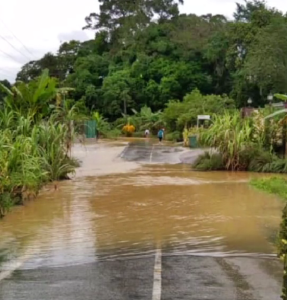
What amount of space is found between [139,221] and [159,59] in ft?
189

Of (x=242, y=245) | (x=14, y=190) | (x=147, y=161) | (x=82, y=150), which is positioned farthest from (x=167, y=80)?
(x=242, y=245)

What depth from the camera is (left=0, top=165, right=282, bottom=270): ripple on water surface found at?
8531 mm

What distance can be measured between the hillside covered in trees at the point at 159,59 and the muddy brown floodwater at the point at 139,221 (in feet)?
99.9

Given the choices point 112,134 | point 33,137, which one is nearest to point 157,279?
point 33,137

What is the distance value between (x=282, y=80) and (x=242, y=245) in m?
34.8

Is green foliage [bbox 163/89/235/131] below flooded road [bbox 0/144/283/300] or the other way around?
the other way around

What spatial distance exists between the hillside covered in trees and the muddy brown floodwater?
Result: 99.9 feet

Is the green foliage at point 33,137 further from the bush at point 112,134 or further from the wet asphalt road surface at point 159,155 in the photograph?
the bush at point 112,134

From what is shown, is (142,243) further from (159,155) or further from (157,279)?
(159,155)

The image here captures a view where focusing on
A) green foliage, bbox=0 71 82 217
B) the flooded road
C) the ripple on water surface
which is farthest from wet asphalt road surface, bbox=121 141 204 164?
the flooded road

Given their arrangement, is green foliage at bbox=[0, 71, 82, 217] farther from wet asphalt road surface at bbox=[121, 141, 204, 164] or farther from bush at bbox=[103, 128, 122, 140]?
bush at bbox=[103, 128, 122, 140]

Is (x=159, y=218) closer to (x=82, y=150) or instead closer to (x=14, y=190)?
(x=14, y=190)

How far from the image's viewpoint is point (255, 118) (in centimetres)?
2416

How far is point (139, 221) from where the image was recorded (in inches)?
448
